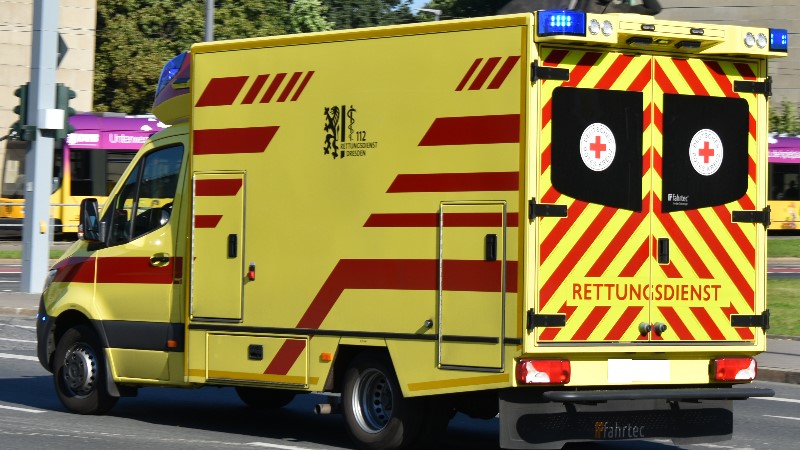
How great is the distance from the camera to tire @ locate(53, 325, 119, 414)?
11906 millimetres

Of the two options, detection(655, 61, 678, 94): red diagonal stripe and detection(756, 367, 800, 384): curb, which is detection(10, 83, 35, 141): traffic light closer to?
detection(756, 367, 800, 384): curb

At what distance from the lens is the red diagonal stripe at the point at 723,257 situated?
958cm

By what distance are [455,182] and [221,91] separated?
2337mm

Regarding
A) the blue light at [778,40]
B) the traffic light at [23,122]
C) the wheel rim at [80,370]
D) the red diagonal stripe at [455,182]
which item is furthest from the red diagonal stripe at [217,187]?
the traffic light at [23,122]

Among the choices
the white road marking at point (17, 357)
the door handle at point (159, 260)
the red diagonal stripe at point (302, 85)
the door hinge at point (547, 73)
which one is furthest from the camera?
the white road marking at point (17, 357)

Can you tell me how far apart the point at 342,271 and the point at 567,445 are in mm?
2101

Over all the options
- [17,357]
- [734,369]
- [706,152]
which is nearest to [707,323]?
[734,369]

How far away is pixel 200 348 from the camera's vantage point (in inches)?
430

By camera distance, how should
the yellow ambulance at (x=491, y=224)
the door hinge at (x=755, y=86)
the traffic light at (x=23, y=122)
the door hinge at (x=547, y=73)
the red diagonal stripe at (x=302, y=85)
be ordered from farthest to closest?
1. the traffic light at (x=23, y=122)
2. the red diagonal stripe at (x=302, y=85)
3. the door hinge at (x=755, y=86)
4. the yellow ambulance at (x=491, y=224)
5. the door hinge at (x=547, y=73)

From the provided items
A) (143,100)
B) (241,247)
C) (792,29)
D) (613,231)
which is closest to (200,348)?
(241,247)

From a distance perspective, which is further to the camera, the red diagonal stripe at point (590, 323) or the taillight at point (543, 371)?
the red diagonal stripe at point (590, 323)

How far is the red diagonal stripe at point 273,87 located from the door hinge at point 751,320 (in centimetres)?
343

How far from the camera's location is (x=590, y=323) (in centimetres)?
916

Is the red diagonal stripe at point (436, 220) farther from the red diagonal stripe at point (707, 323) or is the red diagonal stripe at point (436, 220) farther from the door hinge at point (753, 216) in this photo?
the door hinge at point (753, 216)
